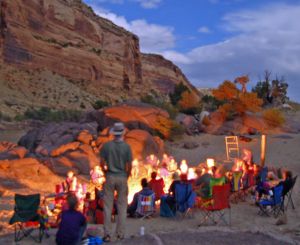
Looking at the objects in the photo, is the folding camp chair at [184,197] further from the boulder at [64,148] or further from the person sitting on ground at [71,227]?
the boulder at [64,148]

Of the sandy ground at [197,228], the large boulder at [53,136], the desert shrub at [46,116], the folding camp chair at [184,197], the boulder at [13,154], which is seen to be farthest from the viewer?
the desert shrub at [46,116]

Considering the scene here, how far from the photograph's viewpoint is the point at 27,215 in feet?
26.6

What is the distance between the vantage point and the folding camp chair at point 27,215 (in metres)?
8.07

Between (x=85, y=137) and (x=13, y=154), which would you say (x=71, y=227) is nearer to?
(x=13, y=154)

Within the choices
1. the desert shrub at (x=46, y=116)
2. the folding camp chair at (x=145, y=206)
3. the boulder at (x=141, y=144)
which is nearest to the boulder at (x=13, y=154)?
the boulder at (x=141, y=144)

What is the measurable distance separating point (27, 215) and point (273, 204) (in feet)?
17.3

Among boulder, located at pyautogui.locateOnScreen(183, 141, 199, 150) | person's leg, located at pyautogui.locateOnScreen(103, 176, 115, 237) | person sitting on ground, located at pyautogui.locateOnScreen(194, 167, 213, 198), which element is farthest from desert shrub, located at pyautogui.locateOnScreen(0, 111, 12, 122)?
person's leg, located at pyautogui.locateOnScreen(103, 176, 115, 237)

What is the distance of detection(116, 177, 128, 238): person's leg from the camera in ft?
24.8

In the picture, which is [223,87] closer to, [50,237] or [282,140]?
[282,140]

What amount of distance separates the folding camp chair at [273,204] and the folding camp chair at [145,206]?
7.88ft

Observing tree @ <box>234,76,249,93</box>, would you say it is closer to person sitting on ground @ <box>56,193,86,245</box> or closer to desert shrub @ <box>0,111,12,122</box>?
desert shrub @ <box>0,111,12,122</box>

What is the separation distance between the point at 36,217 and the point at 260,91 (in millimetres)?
45720

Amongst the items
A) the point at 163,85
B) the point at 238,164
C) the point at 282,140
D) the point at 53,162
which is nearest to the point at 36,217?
the point at 238,164

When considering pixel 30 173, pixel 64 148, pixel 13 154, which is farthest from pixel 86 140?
pixel 30 173
